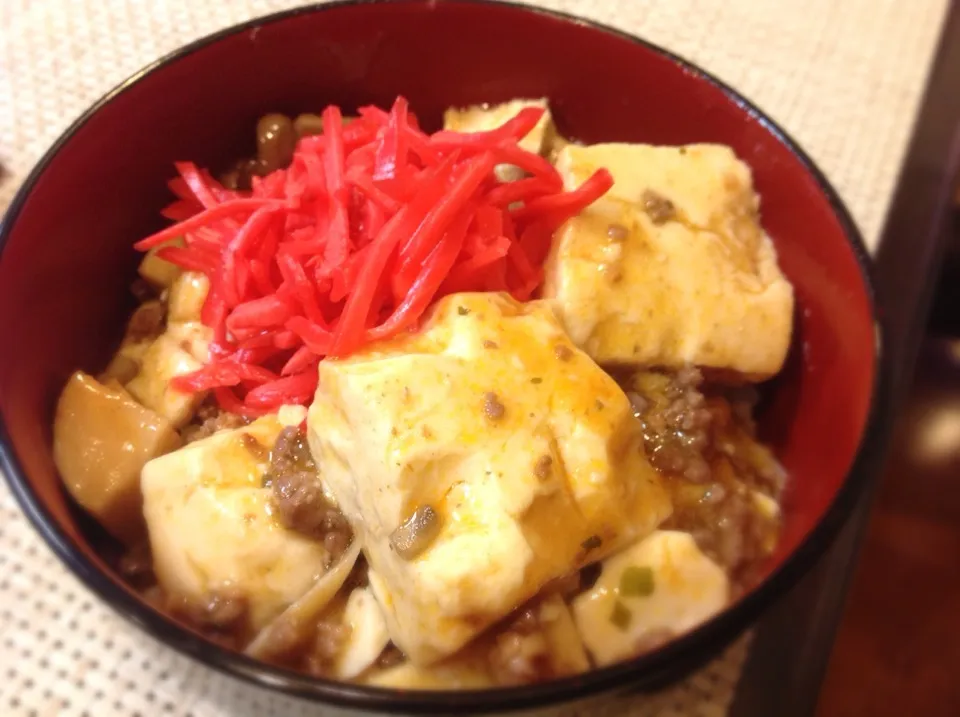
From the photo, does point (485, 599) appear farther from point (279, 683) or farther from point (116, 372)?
point (116, 372)

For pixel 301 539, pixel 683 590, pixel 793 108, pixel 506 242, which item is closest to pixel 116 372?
pixel 301 539

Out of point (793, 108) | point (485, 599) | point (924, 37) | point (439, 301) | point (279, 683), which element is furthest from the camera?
point (924, 37)

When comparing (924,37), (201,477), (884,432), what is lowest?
(924,37)

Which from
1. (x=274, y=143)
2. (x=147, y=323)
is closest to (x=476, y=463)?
(x=147, y=323)

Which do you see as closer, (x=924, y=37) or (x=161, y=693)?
(x=161, y=693)

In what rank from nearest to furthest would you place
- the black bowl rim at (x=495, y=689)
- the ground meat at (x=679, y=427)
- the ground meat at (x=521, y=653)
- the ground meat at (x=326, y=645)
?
1. the black bowl rim at (x=495, y=689)
2. the ground meat at (x=521, y=653)
3. the ground meat at (x=326, y=645)
4. the ground meat at (x=679, y=427)

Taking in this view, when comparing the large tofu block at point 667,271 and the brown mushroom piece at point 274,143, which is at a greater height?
the brown mushroom piece at point 274,143

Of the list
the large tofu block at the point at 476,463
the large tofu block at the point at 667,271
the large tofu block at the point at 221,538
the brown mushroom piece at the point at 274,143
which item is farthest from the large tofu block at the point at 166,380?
the large tofu block at the point at 667,271

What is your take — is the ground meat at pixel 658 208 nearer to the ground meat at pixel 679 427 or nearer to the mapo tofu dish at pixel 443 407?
the mapo tofu dish at pixel 443 407
